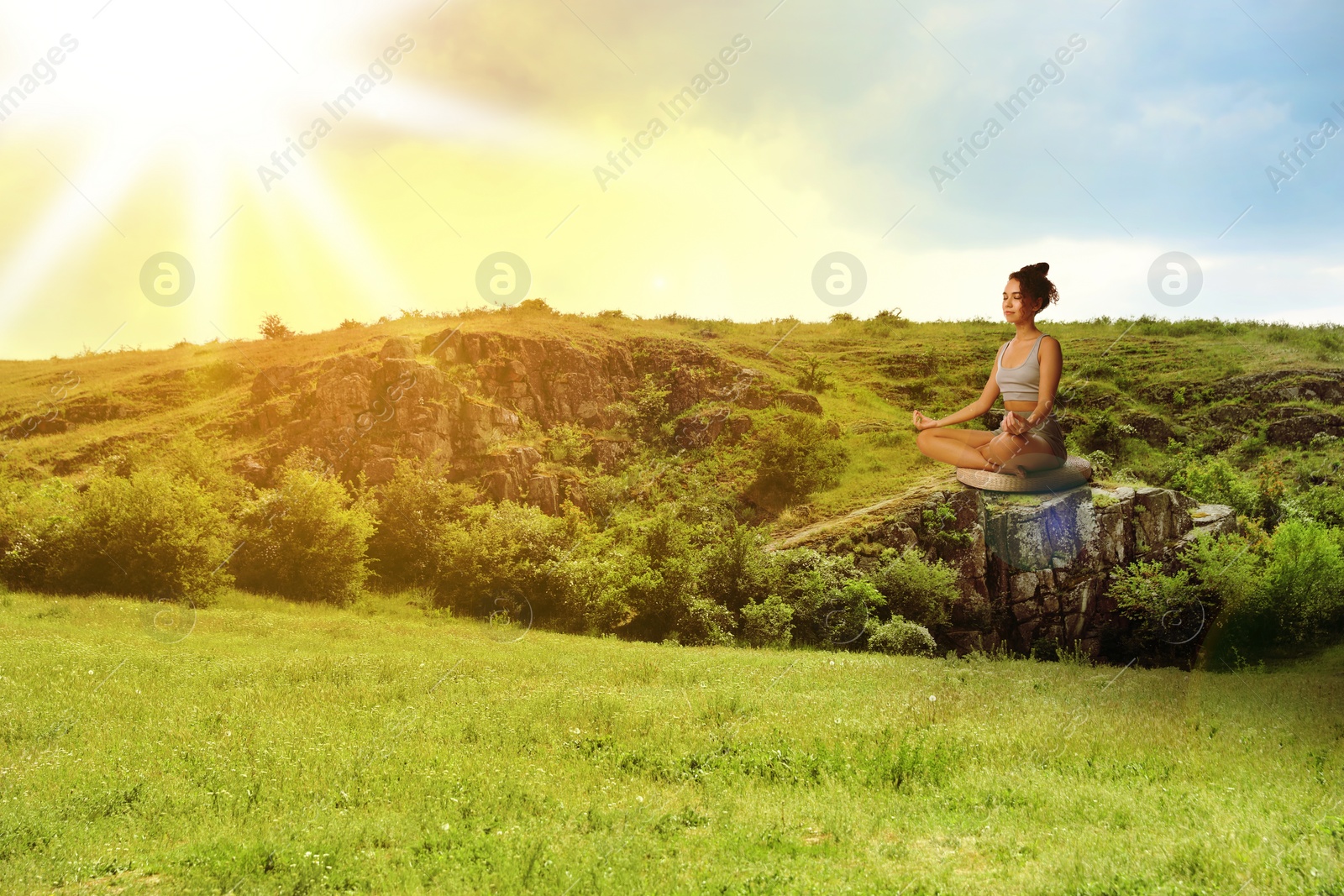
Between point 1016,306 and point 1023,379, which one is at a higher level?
point 1016,306

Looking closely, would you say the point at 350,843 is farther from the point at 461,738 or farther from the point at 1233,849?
the point at 1233,849

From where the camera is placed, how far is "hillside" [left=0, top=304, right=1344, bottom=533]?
37031 mm

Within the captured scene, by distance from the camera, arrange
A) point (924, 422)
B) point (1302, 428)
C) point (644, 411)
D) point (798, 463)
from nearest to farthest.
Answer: point (924, 422) < point (798, 463) < point (1302, 428) < point (644, 411)

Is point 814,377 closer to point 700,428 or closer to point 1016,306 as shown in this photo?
point 700,428

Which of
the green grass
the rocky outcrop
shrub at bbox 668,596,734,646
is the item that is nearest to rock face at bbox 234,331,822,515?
shrub at bbox 668,596,734,646

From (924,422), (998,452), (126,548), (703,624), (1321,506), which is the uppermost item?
(924,422)

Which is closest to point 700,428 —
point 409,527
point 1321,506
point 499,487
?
point 499,487

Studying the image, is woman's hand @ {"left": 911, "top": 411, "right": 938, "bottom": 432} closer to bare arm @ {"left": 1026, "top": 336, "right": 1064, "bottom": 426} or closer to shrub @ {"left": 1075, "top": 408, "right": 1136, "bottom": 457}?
bare arm @ {"left": 1026, "top": 336, "right": 1064, "bottom": 426}

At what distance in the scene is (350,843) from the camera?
8648 millimetres

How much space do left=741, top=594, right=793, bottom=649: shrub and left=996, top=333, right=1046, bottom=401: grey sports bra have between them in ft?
67.4

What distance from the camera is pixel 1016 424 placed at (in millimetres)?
8305

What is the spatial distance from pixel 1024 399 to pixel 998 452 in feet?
2.25

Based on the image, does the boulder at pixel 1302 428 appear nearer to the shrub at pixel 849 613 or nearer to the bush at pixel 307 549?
the shrub at pixel 849 613

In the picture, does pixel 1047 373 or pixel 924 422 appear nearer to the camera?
pixel 1047 373
